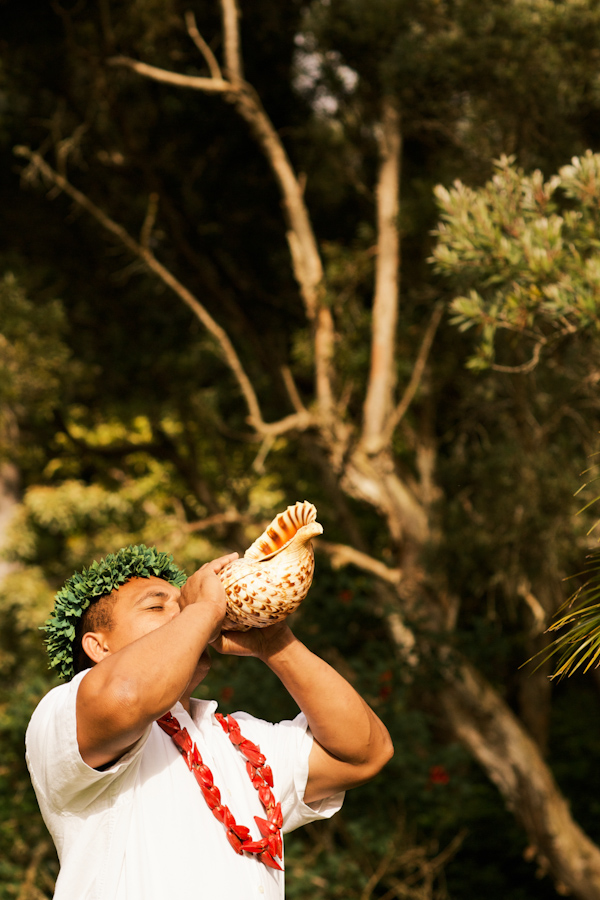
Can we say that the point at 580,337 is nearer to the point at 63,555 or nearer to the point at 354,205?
the point at 354,205

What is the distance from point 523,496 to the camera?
5301 millimetres

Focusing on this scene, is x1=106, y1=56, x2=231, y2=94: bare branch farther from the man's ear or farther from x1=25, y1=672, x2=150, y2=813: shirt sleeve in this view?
x1=25, y1=672, x2=150, y2=813: shirt sleeve

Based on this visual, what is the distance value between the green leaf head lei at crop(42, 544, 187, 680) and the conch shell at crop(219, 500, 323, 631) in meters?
0.22

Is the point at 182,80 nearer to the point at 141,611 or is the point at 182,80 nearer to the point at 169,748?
the point at 141,611

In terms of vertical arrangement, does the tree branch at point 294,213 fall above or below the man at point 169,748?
above

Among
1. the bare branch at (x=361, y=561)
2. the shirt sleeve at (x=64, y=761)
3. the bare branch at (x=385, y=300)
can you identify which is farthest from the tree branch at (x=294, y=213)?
the shirt sleeve at (x=64, y=761)

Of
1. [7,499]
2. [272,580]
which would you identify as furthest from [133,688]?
[7,499]

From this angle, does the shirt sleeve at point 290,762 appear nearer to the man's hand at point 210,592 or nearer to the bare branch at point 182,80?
the man's hand at point 210,592

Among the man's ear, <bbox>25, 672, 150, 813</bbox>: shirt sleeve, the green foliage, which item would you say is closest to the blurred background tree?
the green foliage

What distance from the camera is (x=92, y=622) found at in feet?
5.65

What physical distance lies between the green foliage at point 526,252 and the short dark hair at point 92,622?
1.92 metres

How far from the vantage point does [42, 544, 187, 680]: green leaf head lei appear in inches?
68.0

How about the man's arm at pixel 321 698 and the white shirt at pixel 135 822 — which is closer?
the white shirt at pixel 135 822

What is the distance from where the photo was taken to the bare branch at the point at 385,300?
6.18m
